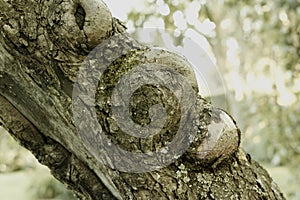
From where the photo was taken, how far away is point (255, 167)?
680mm

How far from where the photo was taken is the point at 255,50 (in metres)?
3.77

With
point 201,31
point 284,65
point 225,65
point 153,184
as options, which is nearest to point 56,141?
point 153,184

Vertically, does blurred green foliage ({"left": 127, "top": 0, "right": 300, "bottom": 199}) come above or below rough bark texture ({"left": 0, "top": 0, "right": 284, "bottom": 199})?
above

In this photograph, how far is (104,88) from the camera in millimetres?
617

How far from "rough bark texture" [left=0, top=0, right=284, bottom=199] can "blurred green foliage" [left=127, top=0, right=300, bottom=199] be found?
62 cm

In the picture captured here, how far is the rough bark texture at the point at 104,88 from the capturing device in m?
0.60

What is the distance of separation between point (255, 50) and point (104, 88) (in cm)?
328

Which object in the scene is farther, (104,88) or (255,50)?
(255,50)

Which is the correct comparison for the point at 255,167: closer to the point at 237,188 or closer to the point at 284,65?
the point at 237,188

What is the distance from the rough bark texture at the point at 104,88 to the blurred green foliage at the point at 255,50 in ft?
2.03

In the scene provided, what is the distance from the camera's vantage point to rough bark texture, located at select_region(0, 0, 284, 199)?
60cm

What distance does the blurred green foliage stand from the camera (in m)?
1.82

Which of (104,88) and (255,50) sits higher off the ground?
(255,50)

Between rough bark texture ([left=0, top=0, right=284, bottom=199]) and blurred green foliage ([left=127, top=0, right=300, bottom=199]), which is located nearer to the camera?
rough bark texture ([left=0, top=0, right=284, bottom=199])
